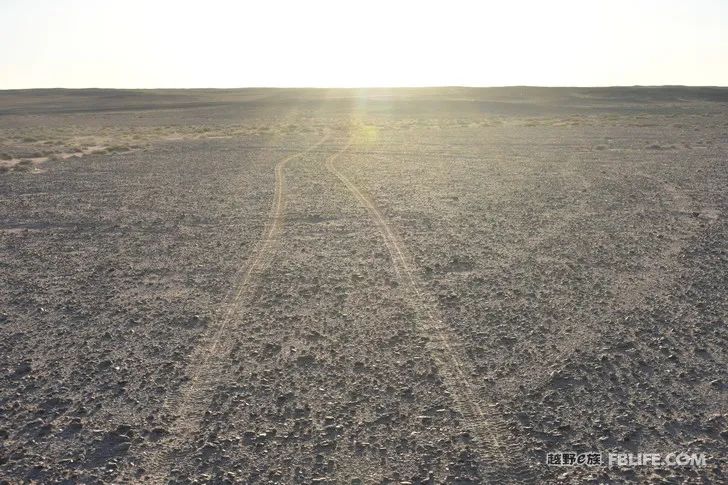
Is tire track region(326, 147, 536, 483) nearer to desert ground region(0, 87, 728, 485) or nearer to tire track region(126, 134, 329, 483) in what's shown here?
desert ground region(0, 87, 728, 485)

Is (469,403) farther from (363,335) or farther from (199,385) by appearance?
(199,385)

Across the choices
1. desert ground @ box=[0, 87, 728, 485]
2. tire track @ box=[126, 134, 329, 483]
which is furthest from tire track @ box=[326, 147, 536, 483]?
tire track @ box=[126, 134, 329, 483]

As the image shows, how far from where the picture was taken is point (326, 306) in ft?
25.5

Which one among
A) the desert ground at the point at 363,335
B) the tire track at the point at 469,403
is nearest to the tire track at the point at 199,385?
the desert ground at the point at 363,335

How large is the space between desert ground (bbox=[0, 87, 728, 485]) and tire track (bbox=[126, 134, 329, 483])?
2 centimetres

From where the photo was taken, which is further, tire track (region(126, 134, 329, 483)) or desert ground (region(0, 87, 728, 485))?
desert ground (region(0, 87, 728, 485))

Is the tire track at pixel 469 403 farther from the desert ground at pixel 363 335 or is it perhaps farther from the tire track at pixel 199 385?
the tire track at pixel 199 385

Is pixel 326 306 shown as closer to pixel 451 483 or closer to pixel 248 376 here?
pixel 248 376

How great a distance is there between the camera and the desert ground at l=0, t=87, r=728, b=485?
4.71 metres

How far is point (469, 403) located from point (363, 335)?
178 cm

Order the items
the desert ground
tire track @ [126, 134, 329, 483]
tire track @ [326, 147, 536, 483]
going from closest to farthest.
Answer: tire track @ [326, 147, 536, 483], tire track @ [126, 134, 329, 483], the desert ground

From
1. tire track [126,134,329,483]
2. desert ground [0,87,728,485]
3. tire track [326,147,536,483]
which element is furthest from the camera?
desert ground [0,87,728,485]

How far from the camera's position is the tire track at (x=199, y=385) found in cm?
459

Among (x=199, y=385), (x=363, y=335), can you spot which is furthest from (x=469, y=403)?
(x=199, y=385)
